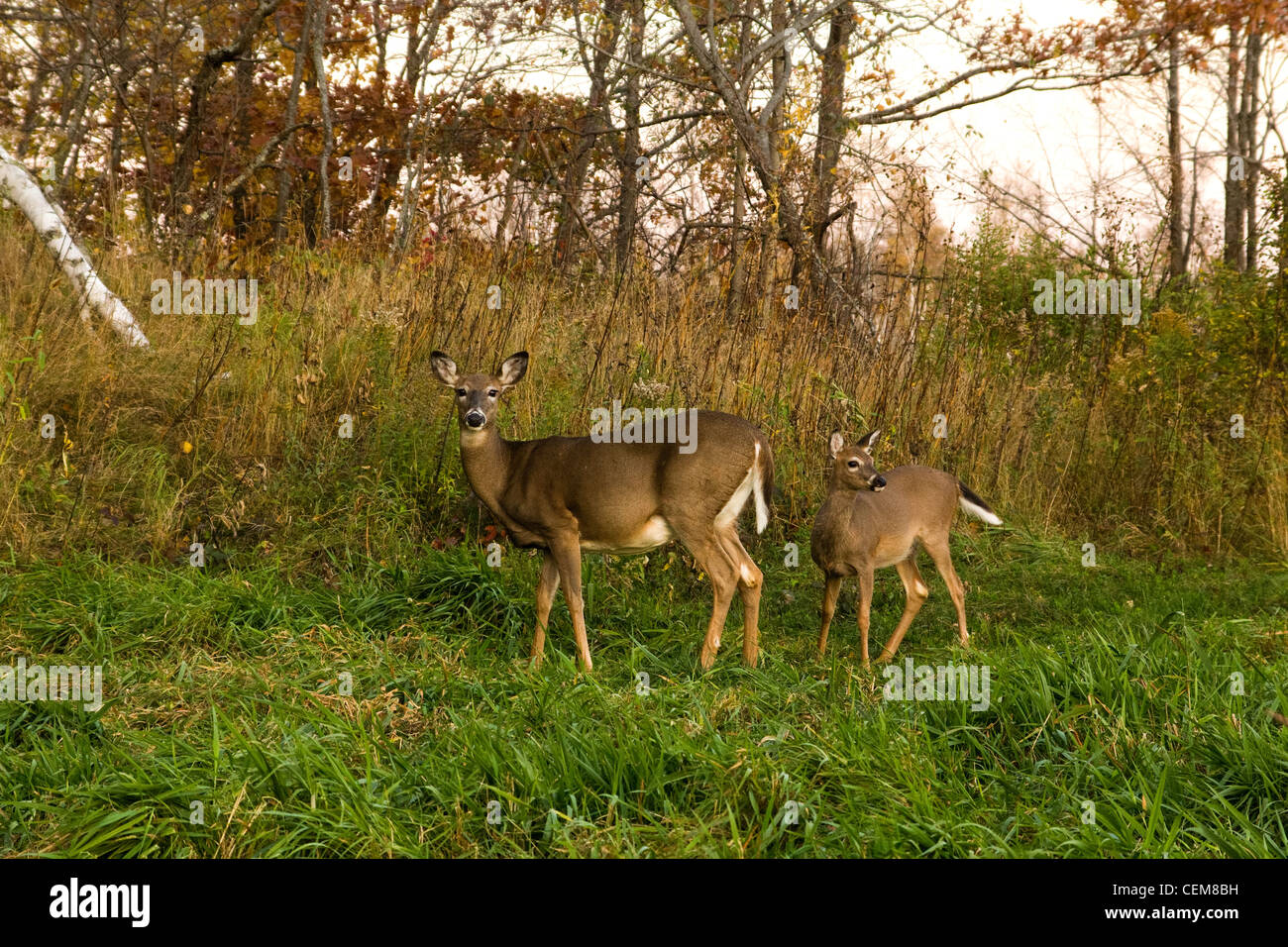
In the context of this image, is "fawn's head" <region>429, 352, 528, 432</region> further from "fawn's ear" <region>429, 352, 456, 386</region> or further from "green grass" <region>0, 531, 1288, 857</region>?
"green grass" <region>0, 531, 1288, 857</region>

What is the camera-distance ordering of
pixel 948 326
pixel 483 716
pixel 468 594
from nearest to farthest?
pixel 483 716 < pixel 468 594 < pixel 948 326

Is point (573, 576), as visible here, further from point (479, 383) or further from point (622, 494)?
point (479, 383)

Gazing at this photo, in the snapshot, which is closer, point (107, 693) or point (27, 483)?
point (107, 693)

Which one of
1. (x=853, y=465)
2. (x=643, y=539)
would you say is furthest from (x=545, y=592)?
(x=853, y=465)

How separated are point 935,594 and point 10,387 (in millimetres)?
5246

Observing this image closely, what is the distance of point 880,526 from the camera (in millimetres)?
5832

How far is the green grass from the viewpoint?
3.21 meters

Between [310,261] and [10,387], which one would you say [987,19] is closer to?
[310,261]

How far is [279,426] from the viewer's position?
6.73 meters

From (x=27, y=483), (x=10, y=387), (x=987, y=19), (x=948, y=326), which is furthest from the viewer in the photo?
(x=987, y=19)

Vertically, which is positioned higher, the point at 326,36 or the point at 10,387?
the point at 326,36

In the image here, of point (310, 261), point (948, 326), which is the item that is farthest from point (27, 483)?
point (948, 326)

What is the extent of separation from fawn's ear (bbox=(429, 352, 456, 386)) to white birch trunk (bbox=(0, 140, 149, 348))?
2.84 metres

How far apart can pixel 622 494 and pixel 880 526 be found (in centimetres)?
140
